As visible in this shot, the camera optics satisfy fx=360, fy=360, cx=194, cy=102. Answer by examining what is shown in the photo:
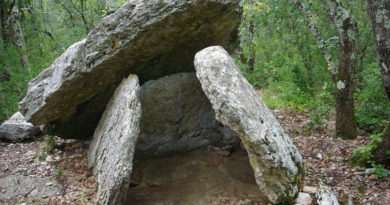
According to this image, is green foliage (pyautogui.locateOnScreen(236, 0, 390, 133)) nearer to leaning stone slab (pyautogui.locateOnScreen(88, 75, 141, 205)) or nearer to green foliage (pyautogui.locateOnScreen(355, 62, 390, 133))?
green foliage (pyautogui.locateOnScreen(355, 62, 390, 133))

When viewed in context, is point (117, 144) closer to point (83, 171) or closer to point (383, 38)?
point (83, 171)

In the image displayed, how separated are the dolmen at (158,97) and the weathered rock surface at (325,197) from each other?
276 mm

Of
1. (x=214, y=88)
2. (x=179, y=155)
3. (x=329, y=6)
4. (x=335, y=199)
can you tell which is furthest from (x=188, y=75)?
(x=335, y=199)

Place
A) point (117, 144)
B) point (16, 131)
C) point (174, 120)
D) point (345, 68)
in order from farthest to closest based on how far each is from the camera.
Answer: point (16, 131), point (174, 120), point (345, 68), point (117, 144)

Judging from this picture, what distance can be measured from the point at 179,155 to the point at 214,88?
234 centimetres

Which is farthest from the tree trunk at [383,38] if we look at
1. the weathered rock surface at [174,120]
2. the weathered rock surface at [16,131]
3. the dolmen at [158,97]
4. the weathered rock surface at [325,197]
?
the weathered rock surface at [16,131]

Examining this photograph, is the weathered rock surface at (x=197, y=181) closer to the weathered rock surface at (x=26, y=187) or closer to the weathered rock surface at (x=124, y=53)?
the weathered rock surface at (x=26, y=187)

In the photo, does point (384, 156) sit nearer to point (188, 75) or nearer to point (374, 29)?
point (374, 29)

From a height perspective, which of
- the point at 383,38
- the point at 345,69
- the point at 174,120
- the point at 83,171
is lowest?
the point at 83,171

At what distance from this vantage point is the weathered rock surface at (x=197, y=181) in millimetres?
4715

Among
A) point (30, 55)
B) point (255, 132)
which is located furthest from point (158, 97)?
point (30, 55)

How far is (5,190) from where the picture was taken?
17.9 feet

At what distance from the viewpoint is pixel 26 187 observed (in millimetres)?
5500

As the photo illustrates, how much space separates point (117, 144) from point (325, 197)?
263 centimetres
